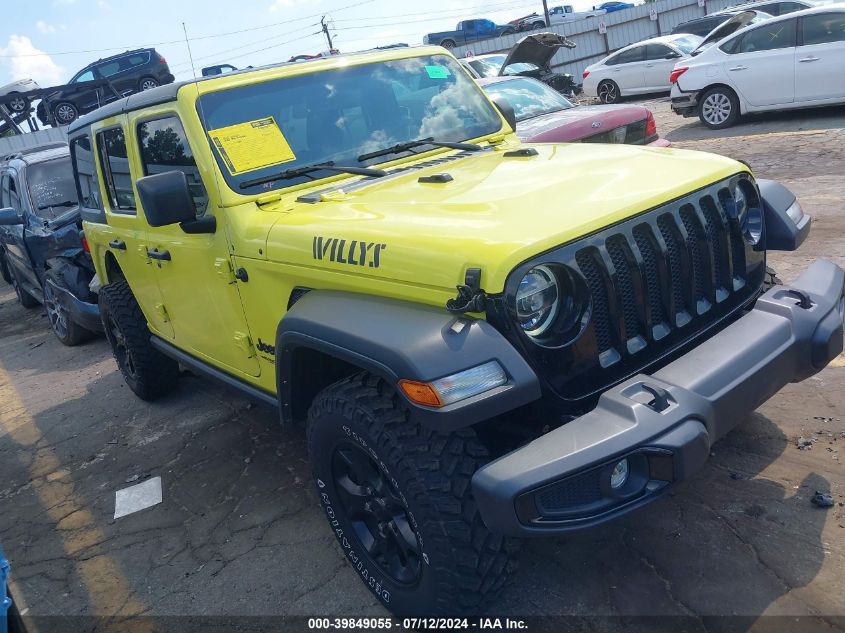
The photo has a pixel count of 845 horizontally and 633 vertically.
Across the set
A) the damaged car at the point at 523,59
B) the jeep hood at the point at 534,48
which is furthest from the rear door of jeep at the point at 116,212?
the jeep hood at the point at 534,48

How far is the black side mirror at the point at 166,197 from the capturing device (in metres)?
2.99

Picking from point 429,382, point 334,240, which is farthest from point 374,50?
point 429,382

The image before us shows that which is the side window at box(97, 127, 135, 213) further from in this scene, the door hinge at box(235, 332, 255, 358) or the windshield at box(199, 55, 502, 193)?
the door hinge at box(235, 332, 255, 358)

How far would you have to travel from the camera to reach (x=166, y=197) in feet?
9.83

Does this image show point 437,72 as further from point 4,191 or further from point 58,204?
point 4,191

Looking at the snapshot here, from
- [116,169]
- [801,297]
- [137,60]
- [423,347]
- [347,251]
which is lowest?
[801,297]

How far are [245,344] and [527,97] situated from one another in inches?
248

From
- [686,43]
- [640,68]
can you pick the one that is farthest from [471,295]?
[686,43]

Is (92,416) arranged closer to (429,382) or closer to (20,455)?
(20,455)

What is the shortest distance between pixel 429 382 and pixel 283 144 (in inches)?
67.4

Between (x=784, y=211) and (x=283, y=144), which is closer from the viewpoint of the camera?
(x=784, y=211)

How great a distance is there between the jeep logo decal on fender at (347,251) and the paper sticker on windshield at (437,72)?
1.59 metres

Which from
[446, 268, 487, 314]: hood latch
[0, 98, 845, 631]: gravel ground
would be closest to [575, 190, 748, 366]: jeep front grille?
[446, 268, 487, 314]: hood latch

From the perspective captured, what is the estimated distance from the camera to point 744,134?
10.6 meters
